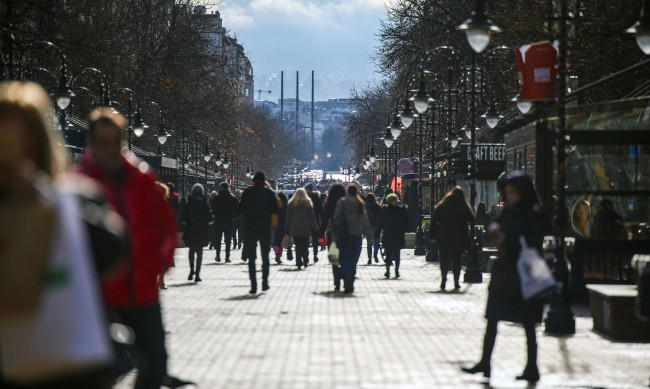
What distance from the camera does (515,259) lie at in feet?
35.1

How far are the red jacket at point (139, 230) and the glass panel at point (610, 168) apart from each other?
12399 millimetres

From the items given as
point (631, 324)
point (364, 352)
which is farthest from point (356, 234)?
point (364, 352)

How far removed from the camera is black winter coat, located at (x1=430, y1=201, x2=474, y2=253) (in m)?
22.0

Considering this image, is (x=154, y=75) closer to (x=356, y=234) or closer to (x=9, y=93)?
(x=356, y=234)

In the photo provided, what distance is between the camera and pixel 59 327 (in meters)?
4.02

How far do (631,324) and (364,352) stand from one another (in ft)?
11.8

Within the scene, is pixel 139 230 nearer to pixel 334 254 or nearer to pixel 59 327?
pixel 59 327

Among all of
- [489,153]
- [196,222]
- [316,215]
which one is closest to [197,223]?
[196,222]

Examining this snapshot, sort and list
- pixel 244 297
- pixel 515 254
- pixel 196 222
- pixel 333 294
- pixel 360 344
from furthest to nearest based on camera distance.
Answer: pixel 196 222
pixel 333 294
pixel 244 297
pixel 360 344
pixel 515 254

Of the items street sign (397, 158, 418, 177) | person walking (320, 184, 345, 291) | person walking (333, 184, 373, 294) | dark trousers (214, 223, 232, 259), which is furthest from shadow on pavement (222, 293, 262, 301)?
street sign (397, 158, 418, 177)

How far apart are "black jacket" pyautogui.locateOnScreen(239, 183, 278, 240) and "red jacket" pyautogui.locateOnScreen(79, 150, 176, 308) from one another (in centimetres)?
1310

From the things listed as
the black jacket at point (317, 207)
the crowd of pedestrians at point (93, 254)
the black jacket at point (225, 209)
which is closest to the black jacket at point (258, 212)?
the black jacket at point (317, 207)

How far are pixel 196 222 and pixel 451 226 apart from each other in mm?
4622

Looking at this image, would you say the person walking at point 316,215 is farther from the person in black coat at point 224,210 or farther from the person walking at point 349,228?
the person walking at point 349,228
